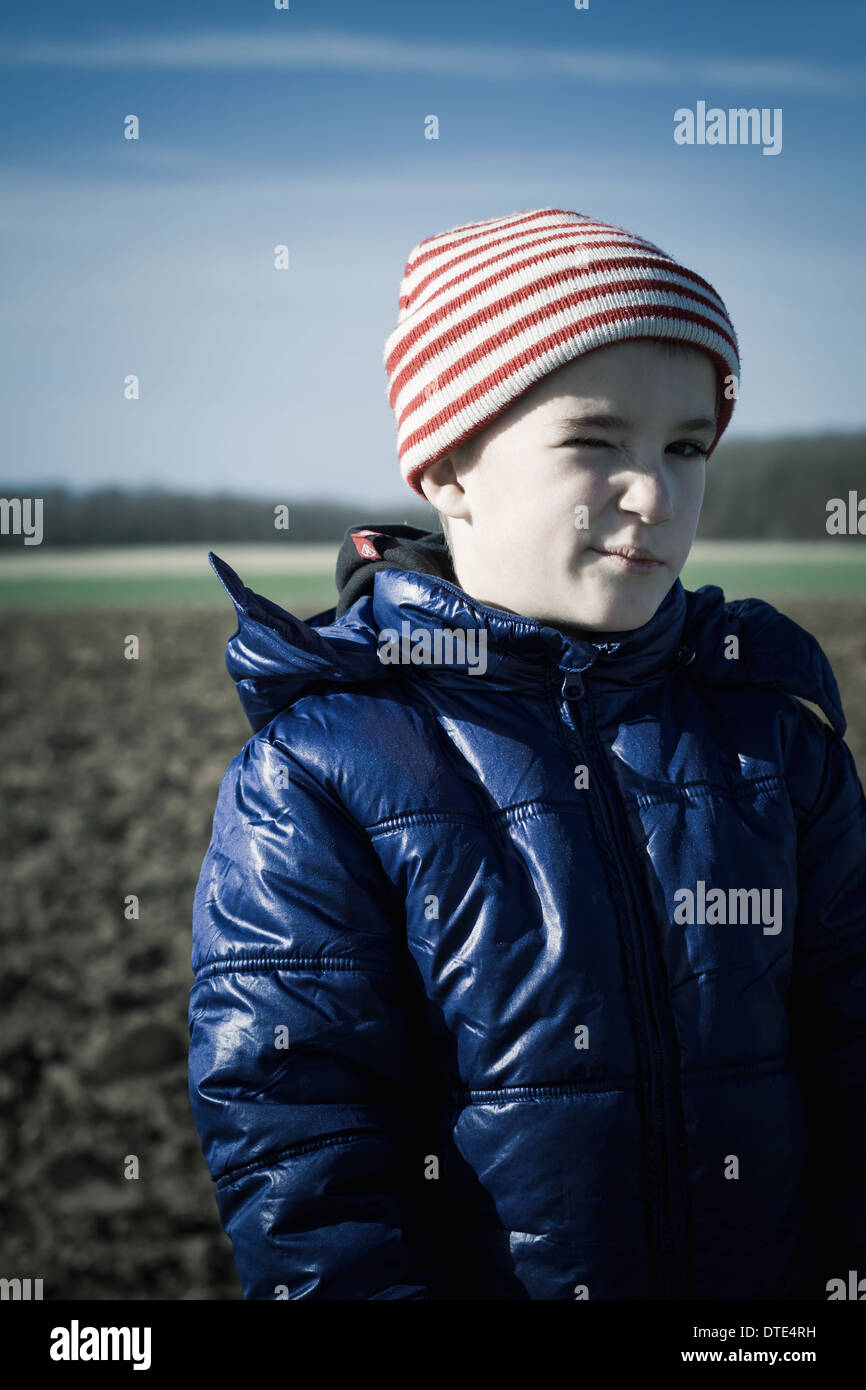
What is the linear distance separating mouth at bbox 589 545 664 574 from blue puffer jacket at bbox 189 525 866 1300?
0.11m

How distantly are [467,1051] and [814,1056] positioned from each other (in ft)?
1.71

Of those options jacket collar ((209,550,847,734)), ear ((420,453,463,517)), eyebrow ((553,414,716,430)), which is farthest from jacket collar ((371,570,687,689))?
eyebrow ((553,414,716,430))

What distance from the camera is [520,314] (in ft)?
4.95

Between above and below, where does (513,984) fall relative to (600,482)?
below

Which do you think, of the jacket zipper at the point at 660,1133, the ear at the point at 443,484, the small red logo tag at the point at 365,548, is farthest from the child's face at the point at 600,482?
the jacket zipper at the point at 660,1133

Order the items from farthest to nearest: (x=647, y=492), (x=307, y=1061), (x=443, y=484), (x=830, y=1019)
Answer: (x=443, y=484), (x=830, y=1019), (x=647, y=492), (x=307, y=1061)

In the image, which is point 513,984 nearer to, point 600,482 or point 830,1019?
point 830,1019

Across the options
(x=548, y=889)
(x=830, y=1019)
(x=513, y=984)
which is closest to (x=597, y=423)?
(x=548, y=889)

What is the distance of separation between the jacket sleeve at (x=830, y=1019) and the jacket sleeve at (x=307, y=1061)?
1.85ft

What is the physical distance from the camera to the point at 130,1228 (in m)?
2.88

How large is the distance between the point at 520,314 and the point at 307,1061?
100 cm

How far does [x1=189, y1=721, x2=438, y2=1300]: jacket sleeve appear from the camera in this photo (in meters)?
1.28

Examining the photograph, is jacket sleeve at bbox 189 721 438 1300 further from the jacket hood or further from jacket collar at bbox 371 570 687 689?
jacket collar at bbox 371 570 687 689

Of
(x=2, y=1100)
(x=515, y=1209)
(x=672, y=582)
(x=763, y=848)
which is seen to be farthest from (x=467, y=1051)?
(x=2, y=1100)
